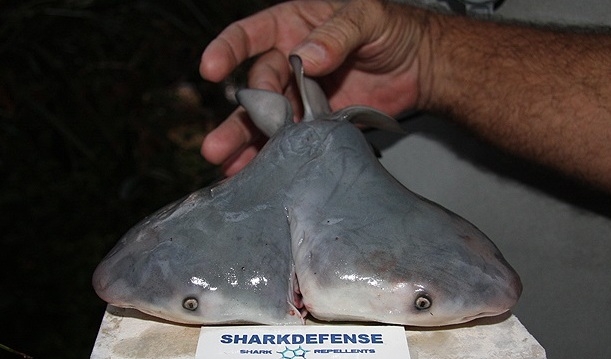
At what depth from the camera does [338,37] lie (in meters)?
1.98

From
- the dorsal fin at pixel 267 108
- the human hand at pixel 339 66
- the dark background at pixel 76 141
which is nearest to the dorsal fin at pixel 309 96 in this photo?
the dorsal fin at pixel 267 108

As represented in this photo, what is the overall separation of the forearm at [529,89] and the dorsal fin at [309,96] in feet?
2.03

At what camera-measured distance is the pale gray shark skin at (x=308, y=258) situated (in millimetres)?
1261

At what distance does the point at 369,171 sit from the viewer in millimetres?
1474

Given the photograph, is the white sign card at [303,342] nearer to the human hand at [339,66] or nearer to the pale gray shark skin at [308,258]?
the pale gray shark skin at [308,258]

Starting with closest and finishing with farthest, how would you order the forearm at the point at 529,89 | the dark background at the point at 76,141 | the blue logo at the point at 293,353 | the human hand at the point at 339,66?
the blue logo at the point at 293,353 < the forearm at the point at 529,89 < the human hand at the point at 339,66 < the dark background at the point at 76,141

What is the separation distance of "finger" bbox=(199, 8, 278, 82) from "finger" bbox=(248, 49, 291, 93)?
0.16 feet

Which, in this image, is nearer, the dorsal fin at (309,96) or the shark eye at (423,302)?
the shark eye at (423,302)

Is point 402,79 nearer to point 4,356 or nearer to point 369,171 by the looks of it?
point 369,171

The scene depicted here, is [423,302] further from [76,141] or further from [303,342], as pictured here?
[76,141]

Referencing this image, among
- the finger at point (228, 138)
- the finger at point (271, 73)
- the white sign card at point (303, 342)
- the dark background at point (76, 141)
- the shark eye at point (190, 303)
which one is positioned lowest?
the dark background at point (76, 141)

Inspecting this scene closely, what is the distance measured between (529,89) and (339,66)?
584 millimetres

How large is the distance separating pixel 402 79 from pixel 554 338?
0.95 metres

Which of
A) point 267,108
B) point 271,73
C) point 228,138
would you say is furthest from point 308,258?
point 271,73
